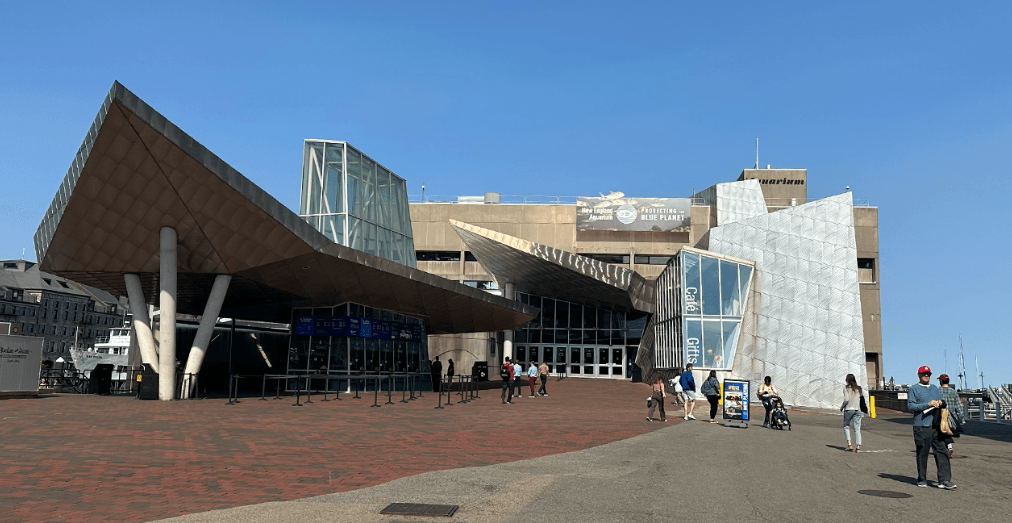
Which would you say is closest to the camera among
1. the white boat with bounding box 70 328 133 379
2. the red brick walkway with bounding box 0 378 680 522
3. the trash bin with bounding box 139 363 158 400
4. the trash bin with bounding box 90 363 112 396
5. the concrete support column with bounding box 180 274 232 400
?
the red brick walkway with bounding box 0 378 680 522

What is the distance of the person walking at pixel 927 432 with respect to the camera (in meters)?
9.24

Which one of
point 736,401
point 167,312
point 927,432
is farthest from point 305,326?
point 927,432

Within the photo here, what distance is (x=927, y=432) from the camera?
9516 mm

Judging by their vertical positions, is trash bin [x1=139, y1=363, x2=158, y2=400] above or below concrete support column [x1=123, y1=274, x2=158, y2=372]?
below

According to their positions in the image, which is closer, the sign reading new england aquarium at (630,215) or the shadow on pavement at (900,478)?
the shadow on pavement at (900,478)

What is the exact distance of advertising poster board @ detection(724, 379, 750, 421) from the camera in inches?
771

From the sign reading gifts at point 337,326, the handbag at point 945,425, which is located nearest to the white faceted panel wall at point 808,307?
the sign reading gifts at point 337,326

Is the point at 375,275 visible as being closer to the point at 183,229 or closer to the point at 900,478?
the point at 183,229

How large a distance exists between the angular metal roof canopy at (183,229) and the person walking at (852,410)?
15218mm

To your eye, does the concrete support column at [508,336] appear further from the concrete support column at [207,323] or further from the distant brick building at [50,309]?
the distant brick building at [50,309]

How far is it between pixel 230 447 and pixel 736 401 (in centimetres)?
1267

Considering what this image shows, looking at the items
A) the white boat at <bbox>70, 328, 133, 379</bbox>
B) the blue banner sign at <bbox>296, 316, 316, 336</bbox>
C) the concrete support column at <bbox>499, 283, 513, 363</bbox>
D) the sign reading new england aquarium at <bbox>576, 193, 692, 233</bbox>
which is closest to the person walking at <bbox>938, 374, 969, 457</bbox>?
the blue banner sign at <bbox>296, 316, 316, 336</bbox>

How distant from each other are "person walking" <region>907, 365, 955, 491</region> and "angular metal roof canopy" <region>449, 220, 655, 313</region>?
2822 cm

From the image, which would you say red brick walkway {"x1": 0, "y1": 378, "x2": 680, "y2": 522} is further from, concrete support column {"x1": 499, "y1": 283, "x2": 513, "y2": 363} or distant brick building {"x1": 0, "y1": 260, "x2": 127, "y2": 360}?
distant brick building {"x1": 0, "y1": 260, "x2": 127, "y2": 360}
